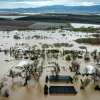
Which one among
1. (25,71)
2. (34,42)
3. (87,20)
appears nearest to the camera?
(25,71)

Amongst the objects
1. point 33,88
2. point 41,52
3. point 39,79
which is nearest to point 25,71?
point 39,79

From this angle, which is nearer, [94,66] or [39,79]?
[39,79]

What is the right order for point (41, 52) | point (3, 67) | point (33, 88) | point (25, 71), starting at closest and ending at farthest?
point (33, 88) → point (25, 71) → point (3, 67) → point (41, 52)

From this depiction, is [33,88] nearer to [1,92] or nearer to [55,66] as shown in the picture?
[1,92]

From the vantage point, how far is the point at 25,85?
9.57 m

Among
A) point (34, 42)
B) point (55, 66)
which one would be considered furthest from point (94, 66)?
point (34, 42)

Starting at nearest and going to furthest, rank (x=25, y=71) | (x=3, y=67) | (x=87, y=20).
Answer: (x=25, y=71) → (x=3, y=67) → (x=87, y=20)

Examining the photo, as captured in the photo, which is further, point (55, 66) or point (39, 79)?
point (55, 66)

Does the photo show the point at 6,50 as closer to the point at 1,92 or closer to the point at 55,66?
the point at 55,66

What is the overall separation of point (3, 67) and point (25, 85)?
2417mm

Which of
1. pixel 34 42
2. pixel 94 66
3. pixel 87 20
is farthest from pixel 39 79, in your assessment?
pixel 87 20

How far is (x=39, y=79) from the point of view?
402 inches

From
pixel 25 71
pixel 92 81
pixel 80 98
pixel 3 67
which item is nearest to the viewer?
pixel 80 98

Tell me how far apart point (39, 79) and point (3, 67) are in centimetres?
210
